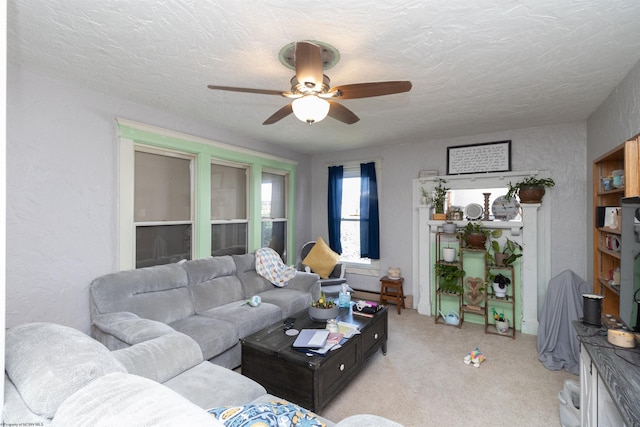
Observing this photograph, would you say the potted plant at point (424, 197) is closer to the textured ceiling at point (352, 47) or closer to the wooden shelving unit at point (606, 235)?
the textured ceiling at point (352, 47)

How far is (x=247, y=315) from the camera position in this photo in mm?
2832

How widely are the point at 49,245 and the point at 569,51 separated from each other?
3946 mm

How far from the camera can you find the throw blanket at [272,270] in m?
3.81

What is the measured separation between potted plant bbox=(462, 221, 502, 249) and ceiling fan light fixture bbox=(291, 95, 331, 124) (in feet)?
9.11

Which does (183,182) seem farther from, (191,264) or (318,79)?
(318,79)

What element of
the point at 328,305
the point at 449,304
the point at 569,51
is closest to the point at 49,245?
the point at 328,305

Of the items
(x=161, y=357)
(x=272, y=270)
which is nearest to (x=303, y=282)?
(x=272, y=270)

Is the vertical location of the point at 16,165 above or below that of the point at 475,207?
above

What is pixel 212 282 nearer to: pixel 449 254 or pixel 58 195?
pixel 58 195

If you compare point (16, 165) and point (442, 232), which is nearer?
point (16, 165)

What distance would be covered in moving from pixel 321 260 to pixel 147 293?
2.37m

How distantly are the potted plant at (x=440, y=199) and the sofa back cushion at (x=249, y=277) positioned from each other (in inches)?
96.2

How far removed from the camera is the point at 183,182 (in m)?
3.42

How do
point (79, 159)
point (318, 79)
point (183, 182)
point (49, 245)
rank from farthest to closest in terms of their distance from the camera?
point (183, 182)
point (79, 159)
point (49, 245)
point (318, 79)
